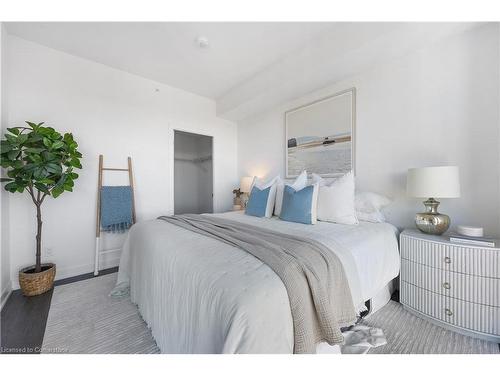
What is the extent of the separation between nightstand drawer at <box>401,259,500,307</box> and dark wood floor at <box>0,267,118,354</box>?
2683 mm

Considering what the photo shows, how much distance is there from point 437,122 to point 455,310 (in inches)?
59.1

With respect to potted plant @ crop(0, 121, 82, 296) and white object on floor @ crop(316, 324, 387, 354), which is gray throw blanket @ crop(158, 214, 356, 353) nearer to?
white object on floor @ crop(316, 324, 387, 354)

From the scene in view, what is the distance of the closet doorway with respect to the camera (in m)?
5.32

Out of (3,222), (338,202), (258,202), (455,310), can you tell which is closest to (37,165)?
(3,222)

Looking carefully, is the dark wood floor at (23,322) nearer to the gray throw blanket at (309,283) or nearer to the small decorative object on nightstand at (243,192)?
the gray throw blanket at (309,283)

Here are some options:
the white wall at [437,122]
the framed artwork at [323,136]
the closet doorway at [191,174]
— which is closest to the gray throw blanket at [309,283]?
the white wall at [437,122]

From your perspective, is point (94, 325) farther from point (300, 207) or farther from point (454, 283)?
point (454, 283)

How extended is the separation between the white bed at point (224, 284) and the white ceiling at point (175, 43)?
1.92 meters

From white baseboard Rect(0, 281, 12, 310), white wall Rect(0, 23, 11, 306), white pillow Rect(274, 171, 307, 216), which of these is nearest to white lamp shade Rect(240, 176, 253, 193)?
white pillow Rect(274, 171, 307, 216)

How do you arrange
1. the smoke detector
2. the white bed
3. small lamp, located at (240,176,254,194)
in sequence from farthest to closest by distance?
small lamp, located at (240,176,254,194), the smoke detector, the white bed

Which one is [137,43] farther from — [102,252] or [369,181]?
[369,181]

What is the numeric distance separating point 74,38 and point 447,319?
4.20 metres

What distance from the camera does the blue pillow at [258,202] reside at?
232 centimetres
